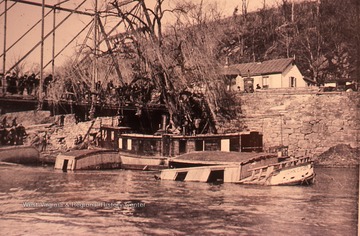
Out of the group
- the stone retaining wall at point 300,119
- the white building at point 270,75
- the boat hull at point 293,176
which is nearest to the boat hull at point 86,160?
the stone retaining wall at point 300,119

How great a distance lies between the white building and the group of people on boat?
12.3 meters

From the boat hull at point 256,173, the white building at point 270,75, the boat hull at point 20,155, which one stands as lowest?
the boat hull at point 256,173

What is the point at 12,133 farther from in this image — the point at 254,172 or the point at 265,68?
the point at 265,68

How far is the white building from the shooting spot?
23797 millimetres

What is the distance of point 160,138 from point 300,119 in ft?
19.1

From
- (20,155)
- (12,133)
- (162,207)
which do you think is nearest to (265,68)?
(20,155)

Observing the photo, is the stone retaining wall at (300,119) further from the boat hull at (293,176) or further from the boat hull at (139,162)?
the boat hull at (293,176)

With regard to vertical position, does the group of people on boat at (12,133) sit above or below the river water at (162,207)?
above

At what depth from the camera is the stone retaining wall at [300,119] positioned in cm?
1666

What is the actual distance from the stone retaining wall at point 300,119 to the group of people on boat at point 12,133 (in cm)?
714

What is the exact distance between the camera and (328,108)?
1712 centimetres

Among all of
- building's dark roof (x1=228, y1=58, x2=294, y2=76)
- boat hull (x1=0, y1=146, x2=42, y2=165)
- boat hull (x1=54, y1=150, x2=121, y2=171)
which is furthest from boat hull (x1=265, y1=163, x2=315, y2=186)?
building's dark roof (x1=228, y1=58, x2=294, y2=76)

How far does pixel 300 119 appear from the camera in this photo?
57.2 ft

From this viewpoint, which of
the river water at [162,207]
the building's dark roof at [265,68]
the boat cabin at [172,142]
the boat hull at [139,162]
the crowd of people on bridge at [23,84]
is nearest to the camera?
the river water at [162,207]
